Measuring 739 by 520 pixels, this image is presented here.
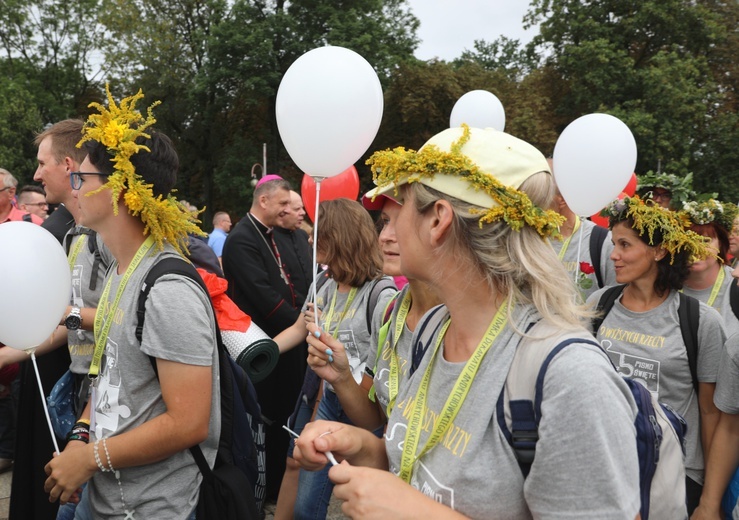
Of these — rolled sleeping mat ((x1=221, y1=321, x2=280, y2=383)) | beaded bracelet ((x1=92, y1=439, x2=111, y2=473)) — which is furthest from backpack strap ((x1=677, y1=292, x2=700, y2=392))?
beaded bracelet ((x1=92, y1=439, x2=111, y2=473))

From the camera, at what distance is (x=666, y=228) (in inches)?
130

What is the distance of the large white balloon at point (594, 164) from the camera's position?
4633 mm

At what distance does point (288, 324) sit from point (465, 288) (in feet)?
12.4

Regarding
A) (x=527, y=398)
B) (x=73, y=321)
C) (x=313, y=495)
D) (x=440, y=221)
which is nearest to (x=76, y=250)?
(x=73, y=321)

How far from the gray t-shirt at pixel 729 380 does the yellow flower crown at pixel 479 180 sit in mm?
1554

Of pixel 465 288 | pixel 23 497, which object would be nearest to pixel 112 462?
pixel 465 288

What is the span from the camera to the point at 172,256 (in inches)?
90.2

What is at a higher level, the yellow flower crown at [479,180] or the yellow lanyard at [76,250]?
the yellow flower crown at [479,180]

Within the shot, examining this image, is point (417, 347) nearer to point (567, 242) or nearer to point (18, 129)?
point (567, 242)

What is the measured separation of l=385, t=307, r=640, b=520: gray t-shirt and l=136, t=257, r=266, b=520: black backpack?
1.04 metres

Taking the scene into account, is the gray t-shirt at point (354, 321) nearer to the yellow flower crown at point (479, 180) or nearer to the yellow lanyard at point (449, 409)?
the yellow lanyard at point (449, 409)

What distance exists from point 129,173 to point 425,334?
1.26 meters

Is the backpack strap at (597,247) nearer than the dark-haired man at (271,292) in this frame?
Yes

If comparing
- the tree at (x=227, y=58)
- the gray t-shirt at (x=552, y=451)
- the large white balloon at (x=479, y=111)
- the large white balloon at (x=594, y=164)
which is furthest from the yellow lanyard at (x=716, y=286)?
the tree at (x=227, y=58)
